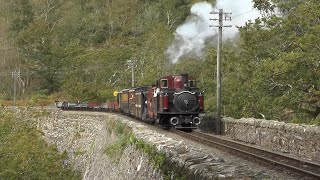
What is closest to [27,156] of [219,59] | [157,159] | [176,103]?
[176,103]

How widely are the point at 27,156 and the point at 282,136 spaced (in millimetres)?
22125

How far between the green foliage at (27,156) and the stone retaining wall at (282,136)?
13.0 metres

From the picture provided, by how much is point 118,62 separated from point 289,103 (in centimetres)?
4280

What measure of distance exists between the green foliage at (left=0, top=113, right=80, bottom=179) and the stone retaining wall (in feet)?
42.8

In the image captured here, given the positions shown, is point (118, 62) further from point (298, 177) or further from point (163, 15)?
point (298, 177)

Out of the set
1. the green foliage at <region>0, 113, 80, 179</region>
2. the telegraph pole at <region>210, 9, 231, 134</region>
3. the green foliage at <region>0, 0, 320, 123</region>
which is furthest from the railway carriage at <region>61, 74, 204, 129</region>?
the green foliage at <region>0, 113, 80, 179</region>

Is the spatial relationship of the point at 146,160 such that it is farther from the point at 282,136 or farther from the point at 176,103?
the point at 176,103

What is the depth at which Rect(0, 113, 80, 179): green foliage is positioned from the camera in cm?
3059

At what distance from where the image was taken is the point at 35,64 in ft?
204

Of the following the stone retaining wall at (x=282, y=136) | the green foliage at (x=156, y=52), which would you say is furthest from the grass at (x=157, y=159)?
the green foliage at (x=156, y=52)

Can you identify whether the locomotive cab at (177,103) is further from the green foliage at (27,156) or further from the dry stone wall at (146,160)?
the green foliage at (27,156)

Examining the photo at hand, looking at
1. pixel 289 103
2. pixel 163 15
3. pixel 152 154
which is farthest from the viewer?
pixel 163 15

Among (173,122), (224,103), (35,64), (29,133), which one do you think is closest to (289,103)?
(173,122)

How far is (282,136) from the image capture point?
15.9 m
